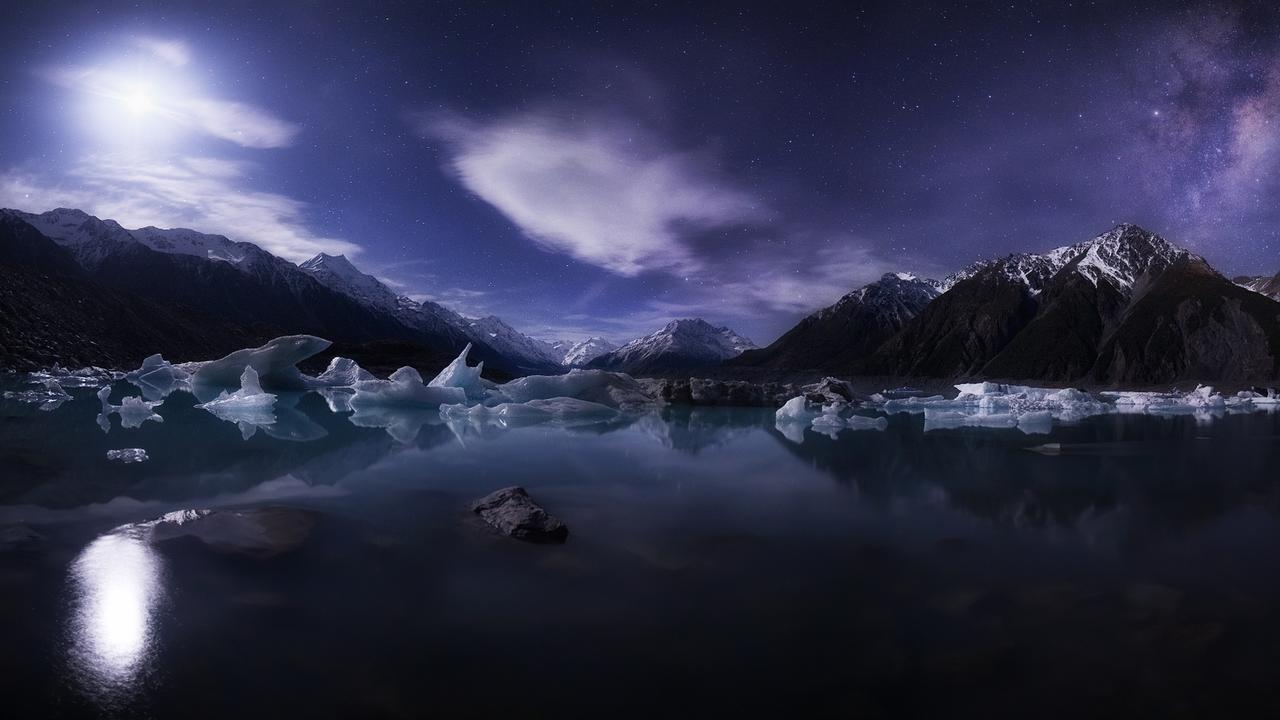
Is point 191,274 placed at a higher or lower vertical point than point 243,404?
higher

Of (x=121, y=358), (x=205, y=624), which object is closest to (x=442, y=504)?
(x=205, y=624)

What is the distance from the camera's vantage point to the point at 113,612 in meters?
5.20

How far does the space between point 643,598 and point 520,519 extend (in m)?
2.51

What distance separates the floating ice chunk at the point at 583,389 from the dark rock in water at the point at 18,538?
22.2m

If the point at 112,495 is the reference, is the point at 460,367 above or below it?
above

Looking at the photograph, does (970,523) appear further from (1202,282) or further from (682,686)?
(1202,282)

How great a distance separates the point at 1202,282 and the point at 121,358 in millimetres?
176720

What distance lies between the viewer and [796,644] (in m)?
4.94

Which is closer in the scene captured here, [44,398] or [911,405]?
[44,398]

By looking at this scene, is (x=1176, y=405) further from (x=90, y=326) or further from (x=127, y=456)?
(x=90, y=326)

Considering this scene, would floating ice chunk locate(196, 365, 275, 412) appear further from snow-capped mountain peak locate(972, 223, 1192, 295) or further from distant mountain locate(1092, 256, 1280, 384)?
snow-capped mountain peak locate(972, 223, 1192, 295)

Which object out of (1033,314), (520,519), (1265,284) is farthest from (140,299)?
(1265,284)

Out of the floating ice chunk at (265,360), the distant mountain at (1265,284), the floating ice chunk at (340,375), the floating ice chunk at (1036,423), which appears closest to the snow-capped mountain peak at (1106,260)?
the distant mountain at (1265,284)

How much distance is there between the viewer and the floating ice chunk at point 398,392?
28609mm
